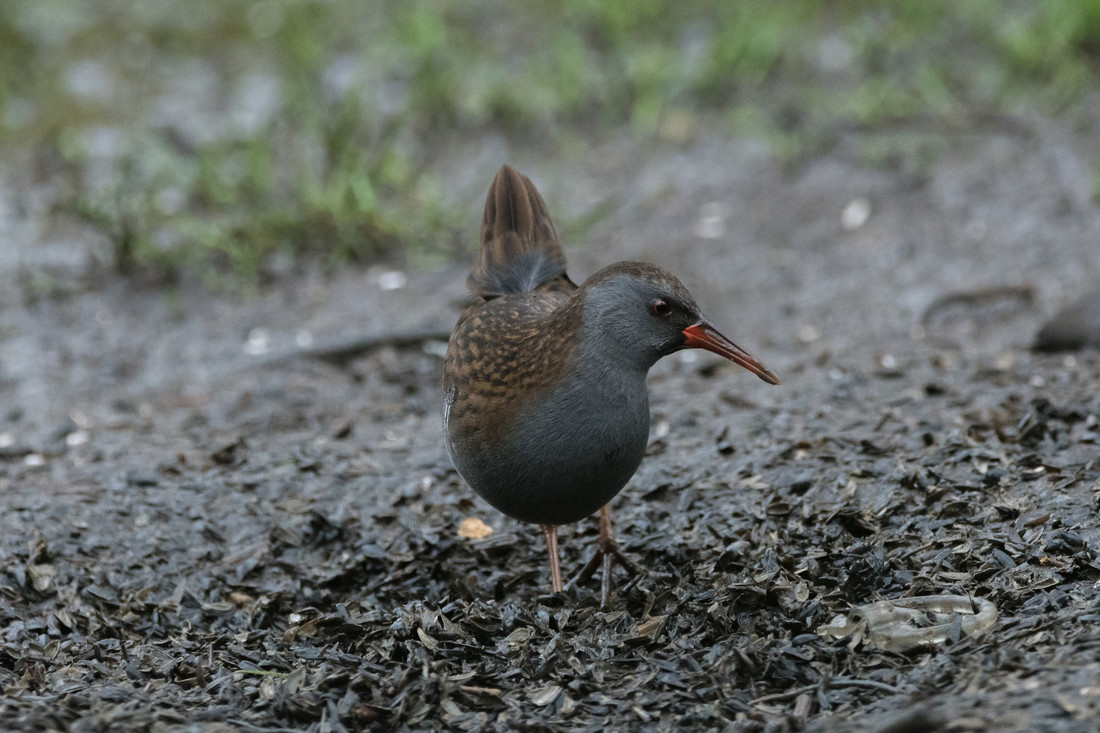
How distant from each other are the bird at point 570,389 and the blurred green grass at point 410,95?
3425mm

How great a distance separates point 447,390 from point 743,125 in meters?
4.51

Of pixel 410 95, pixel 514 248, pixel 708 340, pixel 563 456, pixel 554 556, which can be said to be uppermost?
pixel 410 95

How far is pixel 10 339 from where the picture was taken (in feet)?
20.5

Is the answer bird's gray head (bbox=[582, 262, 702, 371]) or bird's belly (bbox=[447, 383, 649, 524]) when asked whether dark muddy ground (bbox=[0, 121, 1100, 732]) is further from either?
bird's gray head (bbox=[582, 262, 702, 371])

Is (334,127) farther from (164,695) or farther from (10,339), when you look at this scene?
(164,695)

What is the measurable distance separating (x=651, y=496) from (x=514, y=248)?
1076 millimetres

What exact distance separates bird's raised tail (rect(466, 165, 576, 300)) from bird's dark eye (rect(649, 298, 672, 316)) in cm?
76

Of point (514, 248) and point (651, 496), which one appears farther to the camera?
point (651, 496)

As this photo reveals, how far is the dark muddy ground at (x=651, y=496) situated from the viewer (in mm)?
3201

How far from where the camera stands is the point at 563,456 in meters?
3.42

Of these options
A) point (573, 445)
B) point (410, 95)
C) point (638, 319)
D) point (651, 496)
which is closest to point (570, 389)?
point (573, 445)

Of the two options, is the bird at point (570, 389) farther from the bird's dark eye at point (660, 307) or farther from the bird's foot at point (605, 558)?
the bird's foot at point (605, 558)

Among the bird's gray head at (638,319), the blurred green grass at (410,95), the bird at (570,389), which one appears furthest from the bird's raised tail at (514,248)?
the blurred green grass at (410,95)

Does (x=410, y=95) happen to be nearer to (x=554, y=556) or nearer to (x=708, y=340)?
(x=554, y=556)
